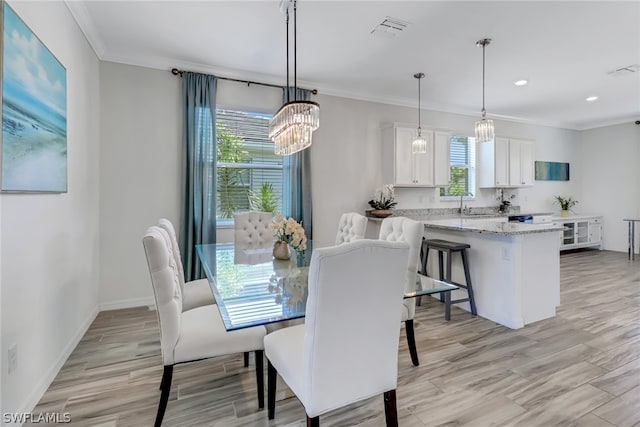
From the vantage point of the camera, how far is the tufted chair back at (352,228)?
2.93 metres

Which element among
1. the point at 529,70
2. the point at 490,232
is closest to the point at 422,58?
the point at 529,70

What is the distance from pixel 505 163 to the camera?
19.2 feet

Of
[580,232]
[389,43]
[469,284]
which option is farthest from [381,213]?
[580,232]

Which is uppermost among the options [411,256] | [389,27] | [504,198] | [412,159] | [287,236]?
[389,27]

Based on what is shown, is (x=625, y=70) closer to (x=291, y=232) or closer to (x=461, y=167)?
(x=461, y=167)

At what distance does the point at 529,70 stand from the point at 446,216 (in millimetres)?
2533

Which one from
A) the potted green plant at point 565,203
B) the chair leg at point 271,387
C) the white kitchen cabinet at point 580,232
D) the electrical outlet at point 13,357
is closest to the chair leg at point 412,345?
the chair leg at point 271,387

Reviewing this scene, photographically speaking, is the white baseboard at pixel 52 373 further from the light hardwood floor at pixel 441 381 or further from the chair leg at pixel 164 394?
the chair leg at pixel 164 394

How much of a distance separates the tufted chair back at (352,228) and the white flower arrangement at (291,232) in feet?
1.86

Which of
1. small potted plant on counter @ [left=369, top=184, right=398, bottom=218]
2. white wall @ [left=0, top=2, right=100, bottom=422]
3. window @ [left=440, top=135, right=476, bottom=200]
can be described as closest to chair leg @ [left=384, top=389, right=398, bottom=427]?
white wall @ [left=0, top=2, right=100, bottom=422]

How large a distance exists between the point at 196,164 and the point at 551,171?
733 cm

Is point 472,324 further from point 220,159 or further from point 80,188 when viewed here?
point 80,188

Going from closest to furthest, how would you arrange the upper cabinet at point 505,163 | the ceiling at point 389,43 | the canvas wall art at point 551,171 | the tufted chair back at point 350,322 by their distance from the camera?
the tufted chair back at point 350,322 < the ceiling at point 389,43 < the upper cabinet at point 505,163 < the canvas wall art at point 551,171

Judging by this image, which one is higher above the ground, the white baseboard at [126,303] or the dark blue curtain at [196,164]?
the dark blue curtain at [196,164]
